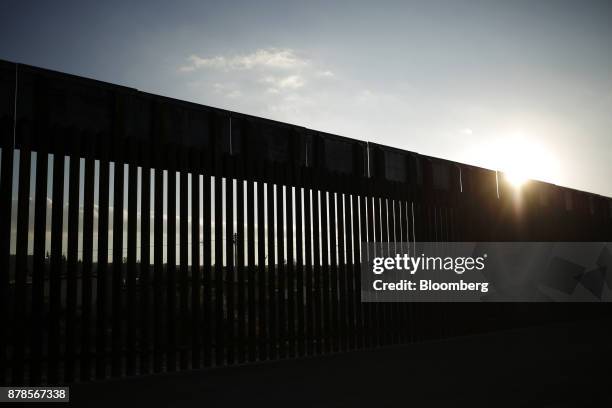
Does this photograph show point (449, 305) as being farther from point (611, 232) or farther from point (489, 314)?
point (611, 232)

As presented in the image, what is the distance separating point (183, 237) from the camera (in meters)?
6.49

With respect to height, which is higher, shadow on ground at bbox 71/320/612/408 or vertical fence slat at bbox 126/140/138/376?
vertical fence slat at bbox 126/140/138/376

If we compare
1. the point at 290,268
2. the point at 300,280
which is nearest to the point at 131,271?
the point at 290,268

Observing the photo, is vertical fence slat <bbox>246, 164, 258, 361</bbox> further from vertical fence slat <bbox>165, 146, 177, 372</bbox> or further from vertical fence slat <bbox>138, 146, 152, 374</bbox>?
vertical fence slat <bbox>138, 146, 152, 374</bbox>

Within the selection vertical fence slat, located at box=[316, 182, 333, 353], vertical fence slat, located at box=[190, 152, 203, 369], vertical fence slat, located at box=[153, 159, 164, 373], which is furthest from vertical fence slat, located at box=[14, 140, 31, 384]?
vertical fence slat, located at box=[316, 182, 333, 353]

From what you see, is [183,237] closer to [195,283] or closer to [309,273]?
[195,283]

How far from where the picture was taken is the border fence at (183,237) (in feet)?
18.0

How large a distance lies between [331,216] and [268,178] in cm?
132

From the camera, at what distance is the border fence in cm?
549

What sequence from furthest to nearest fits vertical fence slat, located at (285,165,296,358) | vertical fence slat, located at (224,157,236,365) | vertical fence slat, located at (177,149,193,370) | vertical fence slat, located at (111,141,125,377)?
vertical fence slat, located at (285,165,296,358) < vertical fence slat, located at (224,157,236,365) < vertical fence slat, located at (177,149,193,370) < vertical fence slat, located at (111,141,125,377)

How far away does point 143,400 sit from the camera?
4777mm

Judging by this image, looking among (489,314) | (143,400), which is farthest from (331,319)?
(489,314)

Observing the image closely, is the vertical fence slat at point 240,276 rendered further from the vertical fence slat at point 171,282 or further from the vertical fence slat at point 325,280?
the vertical fence slat at point 325,280

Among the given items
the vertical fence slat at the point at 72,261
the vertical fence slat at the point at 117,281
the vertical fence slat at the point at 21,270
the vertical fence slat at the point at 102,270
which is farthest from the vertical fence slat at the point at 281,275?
the vertical fence slat at the point at 21,270
